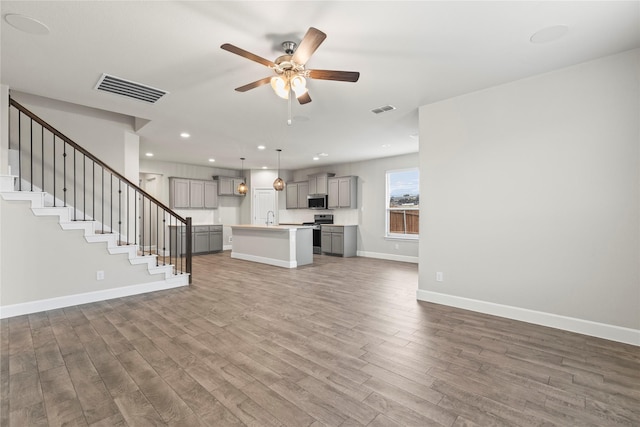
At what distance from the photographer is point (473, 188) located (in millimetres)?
3709

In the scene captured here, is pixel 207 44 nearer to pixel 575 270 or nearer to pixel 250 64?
pixel 250 64

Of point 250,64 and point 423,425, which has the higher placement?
point 250,64

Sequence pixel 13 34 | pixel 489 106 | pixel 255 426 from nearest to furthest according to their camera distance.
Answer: pixel 255 426 → pixel 13 34 → pixel 489 106

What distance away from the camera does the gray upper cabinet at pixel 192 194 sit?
28.0 feet

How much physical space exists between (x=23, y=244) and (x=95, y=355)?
217 cm

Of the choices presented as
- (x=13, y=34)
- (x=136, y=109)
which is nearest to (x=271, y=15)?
(x=13, y=34)

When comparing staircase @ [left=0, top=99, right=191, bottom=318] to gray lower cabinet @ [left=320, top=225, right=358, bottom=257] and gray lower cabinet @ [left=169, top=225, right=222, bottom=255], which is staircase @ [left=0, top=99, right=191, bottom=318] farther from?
gray lower cabinet @ [left=320, top=225, right=358, bottom=257]

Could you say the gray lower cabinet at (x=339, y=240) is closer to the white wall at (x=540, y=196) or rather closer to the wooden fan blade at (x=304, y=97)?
the white wall at (x=540, y=196)

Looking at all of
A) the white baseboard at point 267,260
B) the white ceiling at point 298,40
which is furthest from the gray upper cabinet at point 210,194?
the white ceiling at point 298,40

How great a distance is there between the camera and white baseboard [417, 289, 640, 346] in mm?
2801

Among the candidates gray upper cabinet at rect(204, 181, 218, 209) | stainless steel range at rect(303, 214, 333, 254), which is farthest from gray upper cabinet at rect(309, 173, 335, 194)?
gray upper cabinet at rect(204, 181, 218, 209)

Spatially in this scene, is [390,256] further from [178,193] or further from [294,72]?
[178,193]

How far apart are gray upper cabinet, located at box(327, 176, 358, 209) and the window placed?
40.8 inches

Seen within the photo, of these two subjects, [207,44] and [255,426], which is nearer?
[255,426]
